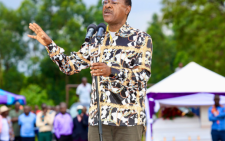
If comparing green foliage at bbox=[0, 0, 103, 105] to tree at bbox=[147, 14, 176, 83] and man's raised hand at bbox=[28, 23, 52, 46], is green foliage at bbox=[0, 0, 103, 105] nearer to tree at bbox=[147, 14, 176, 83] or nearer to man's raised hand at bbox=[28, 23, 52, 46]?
tree at bbox=[147, 14, 176, 83]

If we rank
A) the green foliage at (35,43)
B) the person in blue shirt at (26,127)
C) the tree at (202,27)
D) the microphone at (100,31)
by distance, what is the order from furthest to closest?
the green foliage at (35,43), the tree at (202,27), the person in blue shirt at (26,127), the microphone at (100,31)

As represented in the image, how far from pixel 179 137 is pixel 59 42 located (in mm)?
19986

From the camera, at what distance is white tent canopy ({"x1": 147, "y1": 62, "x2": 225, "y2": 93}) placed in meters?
8.05

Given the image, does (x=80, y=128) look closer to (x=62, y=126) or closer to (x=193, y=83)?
(x=62, y=126)

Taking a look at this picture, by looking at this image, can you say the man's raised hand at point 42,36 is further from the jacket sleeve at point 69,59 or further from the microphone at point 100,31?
the microphone at point 100,31

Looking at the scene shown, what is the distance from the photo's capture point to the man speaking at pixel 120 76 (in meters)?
2.52

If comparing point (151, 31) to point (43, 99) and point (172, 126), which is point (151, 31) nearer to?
point (43, 99)

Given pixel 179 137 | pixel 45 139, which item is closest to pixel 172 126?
pixel 179 137

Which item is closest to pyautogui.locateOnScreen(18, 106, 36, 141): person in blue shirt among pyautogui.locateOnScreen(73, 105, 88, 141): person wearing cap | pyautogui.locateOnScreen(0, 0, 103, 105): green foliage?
pyautogui.locateOnScreen(73, 105, 88, 141): person wearing cap

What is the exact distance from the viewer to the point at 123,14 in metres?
2.72

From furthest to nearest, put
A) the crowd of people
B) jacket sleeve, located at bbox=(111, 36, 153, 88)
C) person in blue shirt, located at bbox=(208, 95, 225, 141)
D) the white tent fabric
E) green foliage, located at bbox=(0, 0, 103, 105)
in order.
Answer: green foliage, located at bbox=(0, 0, 103, 105) < the crowd of people < the white tent fabric < person in blue shirt, located at bbox=(208, 95, 225, 141) < jacket sleeve, located at bbox=(111, 36, 153, 88)

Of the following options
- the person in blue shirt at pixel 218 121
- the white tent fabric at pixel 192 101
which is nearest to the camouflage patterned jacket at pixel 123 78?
the person in blue shirt at pixel 218 121

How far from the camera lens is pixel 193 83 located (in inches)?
328

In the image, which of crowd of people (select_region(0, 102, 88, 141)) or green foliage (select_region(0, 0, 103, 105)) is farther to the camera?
green foliage (select_region(0, 0, 103, 105))
